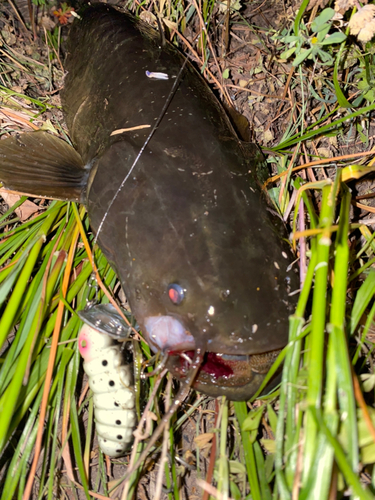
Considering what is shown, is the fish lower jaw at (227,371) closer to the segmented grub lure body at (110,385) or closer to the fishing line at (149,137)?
the segmented grub lure body at (110,385)

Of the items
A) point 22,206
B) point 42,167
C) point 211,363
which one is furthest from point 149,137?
point 22,206

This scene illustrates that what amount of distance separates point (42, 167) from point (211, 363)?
1.45 m

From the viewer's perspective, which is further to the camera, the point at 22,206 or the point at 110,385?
the point at 22,206

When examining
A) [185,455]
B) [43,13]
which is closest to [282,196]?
[185,455]

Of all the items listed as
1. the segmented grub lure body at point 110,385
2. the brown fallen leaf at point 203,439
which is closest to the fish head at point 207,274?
the segmented grub lure body at point 110,385

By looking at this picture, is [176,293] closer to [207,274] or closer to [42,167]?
[207,274]

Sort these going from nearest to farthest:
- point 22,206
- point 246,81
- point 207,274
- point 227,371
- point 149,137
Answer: point 207,274 < point 227,371 < point 149,137 < point 22,206 < point 246,81

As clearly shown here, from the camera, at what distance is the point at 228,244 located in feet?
5.46

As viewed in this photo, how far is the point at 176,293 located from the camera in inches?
64.0

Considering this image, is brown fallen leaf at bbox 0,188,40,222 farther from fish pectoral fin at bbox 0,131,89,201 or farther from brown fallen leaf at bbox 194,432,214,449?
brown fallen leaf at bbox 194,432,214,449

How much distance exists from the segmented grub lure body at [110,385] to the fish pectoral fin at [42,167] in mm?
763

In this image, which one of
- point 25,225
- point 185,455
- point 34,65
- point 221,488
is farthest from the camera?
Answer: point 34,65

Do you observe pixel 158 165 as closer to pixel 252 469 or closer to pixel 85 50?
pixel 85 50

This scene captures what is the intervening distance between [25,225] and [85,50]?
3.97 feet
